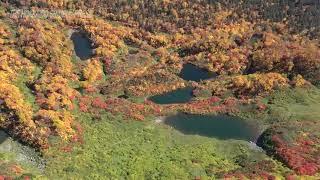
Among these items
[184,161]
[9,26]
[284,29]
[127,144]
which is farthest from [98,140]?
[284,29]

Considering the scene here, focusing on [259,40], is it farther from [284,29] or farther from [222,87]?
[222,87]

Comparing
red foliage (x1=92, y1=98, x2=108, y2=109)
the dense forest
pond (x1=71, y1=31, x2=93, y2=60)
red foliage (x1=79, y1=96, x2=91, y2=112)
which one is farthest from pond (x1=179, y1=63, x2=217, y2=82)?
red foliage (x1=79, y1=96, x2=91, y2=112)

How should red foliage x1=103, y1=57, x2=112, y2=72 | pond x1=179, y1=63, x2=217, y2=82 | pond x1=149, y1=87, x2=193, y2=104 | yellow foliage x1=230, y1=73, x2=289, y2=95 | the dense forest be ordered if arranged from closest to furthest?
the dense forest
pond x1=149, y1=87, x2=193, y2=104
yellow foliage x1=230, y1=73, x2=289, y2=95
pond x1=179, y1=63, x2=217, y2=82
red foliage x1=103, y1=57, x2=112, y2=72

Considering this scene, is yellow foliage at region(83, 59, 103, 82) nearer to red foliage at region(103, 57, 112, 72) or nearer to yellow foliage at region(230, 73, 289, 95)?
red foliage at region(103, 57, 112, 72)

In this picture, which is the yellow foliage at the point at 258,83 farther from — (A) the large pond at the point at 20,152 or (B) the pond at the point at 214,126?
(A) the large pond at the point at 20,152

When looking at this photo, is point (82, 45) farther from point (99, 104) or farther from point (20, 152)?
point (20, 152)

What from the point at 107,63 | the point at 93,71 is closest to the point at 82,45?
the point at 107,63

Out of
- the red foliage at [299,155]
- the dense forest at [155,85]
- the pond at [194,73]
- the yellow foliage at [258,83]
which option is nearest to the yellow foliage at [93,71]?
the dense forest at [155,85]
